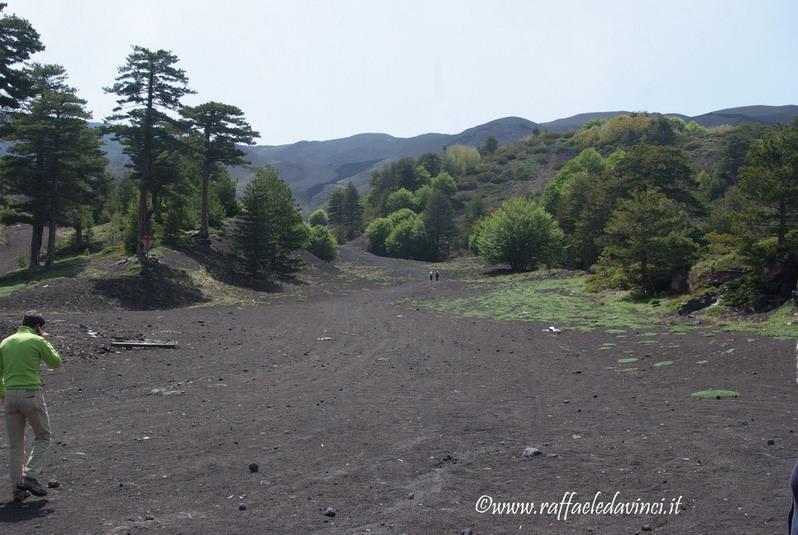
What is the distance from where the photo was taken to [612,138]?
160 m

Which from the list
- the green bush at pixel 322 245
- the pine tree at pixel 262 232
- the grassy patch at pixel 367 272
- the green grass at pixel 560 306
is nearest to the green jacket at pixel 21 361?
the green grass at pixel 560 306

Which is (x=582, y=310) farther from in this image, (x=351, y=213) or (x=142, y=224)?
(x=351, y=213)

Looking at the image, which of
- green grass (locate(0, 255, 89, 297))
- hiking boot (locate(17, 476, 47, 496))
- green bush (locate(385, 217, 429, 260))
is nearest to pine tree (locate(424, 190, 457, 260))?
green bush (locate(385, 217, 429, 260))

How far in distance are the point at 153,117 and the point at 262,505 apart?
34123 millimetres

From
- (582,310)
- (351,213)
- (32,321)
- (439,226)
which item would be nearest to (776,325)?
(582,310)

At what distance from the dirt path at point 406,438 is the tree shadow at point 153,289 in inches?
564

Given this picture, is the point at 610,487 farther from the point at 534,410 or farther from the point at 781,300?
the point at 781,300

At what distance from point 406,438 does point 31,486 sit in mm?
4737

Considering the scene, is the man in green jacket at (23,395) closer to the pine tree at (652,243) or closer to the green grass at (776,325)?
the green grass at (776,325)

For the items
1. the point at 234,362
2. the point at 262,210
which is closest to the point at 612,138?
the point at 262,210

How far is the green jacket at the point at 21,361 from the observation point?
7.23 meters

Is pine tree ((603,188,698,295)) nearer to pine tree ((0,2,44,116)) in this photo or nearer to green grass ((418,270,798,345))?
green grass ((418,270,798,345))

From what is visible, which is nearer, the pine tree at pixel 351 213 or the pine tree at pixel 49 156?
the pine tree at pixel 49 156

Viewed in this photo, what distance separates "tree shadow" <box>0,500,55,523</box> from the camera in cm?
633
